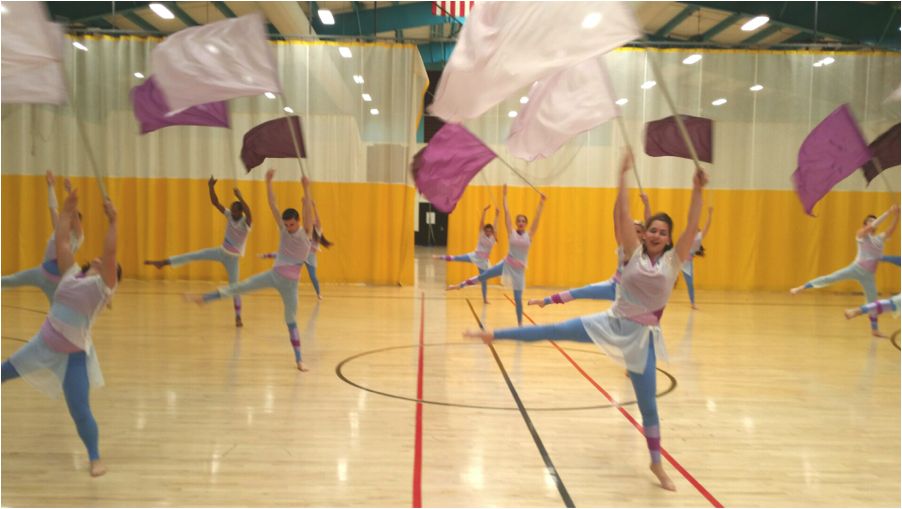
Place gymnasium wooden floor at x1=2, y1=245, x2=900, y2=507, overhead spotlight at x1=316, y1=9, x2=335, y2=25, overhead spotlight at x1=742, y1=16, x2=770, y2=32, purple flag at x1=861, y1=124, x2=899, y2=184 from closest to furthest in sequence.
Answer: gymnasium wooden floor at x1=2, y1=245, x2=900, y2=507
purple flag at x1=861, y1=124, x2=899, y2=184
overhead spotlight at x1=316, y1=9, x2=335, y2=25
overhead spotlight at x1=742, y1=16, x2=770, y2=32

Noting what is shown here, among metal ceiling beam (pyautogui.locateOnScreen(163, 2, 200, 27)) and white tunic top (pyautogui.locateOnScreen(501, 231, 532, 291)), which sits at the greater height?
metal ceiling beam (pyautogui.locateOnScreen(163, 2, 200, 27))

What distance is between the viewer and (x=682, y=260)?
411cm

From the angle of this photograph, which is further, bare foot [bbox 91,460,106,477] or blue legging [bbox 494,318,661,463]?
blue legging [bbox 494,318,661,463]

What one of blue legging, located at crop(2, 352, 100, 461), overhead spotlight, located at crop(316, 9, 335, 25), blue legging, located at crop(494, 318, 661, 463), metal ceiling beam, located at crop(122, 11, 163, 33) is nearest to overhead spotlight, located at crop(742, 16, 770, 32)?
overhead spotlight, located at crop(316, 9, 335, 25)

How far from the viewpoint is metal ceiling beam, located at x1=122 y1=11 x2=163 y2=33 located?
1559cm

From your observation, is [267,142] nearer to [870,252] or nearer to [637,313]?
[637,313]

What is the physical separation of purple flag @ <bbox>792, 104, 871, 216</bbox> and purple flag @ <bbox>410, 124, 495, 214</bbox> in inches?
127

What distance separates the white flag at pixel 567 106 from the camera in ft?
21.6

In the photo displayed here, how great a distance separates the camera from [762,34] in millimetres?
16438

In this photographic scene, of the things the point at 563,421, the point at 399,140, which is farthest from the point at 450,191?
the point at 399,140

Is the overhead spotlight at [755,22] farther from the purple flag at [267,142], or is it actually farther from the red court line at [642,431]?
the purple flag at [267,142]

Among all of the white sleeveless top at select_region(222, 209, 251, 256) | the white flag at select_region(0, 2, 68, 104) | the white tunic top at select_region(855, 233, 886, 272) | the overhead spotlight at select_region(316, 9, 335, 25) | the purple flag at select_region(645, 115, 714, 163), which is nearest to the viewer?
the white flag at select_region(0, 2, 68, 104)

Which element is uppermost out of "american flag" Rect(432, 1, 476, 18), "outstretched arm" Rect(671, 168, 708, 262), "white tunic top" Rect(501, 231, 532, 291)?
"american flag" Rect(432, 1, 476, 18)

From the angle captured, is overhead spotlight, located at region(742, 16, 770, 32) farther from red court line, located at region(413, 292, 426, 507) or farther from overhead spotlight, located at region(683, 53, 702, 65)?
red court line, located at region(413, 292, 426, 507)
